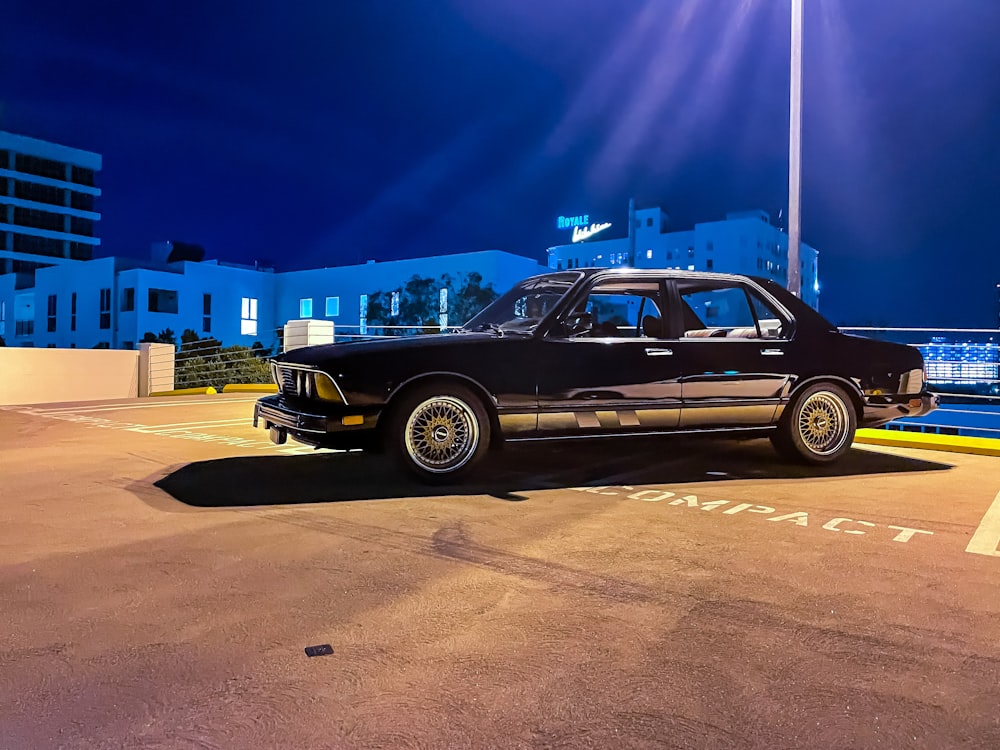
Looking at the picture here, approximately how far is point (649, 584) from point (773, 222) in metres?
106

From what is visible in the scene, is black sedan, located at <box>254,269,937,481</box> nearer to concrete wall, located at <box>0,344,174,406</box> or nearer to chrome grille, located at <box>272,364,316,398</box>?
chrome grille, located at <box>272,364,316,398</box>

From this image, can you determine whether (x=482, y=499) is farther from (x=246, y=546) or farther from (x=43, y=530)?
(x=43, y=530)

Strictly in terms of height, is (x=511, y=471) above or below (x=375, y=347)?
below

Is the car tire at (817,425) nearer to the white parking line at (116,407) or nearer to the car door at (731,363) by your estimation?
the car door at (731,363)

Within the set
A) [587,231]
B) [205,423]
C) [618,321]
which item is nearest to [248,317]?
[205,423]

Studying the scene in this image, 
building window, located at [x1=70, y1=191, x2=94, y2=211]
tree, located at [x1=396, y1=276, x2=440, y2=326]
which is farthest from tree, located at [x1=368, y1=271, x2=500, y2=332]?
building window, located at [x1=70, y1=191, x2=94, y2=211]

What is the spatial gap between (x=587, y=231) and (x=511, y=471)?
10428 centimetres

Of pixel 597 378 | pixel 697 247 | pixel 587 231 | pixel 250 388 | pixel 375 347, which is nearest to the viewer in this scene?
pixel 375 347

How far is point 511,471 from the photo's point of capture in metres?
6.49

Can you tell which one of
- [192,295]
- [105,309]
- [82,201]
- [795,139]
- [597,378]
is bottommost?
[597,378]

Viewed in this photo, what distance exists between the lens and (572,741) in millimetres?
2141

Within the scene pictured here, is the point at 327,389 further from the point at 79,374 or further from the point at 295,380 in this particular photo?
the point at 79,374

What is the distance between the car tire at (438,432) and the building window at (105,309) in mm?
54518

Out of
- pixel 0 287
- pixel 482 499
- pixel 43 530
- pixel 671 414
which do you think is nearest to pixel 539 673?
pixel 482 499
